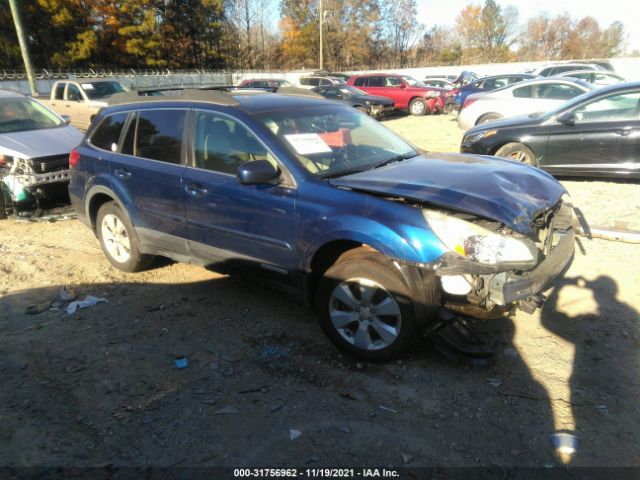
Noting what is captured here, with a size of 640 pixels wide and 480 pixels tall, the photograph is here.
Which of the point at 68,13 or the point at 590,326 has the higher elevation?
the point at 68,13

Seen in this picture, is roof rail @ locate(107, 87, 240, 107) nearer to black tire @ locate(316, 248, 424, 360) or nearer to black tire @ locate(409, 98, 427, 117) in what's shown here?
black tire @ locate(316, 248, 424, 360)

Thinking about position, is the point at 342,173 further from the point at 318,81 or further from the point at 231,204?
the point at 318,81

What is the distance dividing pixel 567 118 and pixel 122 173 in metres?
6.38

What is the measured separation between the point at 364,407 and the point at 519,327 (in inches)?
62.2

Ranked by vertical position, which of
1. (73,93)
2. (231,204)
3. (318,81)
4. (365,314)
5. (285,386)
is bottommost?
(285,386)

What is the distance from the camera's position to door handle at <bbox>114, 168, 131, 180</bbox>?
184 inches

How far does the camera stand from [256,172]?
3486 mm

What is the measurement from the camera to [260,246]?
12.5ft

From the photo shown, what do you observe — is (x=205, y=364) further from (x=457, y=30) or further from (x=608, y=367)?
(x=457, y=30)

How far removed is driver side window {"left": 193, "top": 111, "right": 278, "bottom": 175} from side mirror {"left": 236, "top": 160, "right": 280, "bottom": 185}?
16 centimetres

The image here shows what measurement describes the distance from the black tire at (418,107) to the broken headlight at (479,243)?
18193 millimetres

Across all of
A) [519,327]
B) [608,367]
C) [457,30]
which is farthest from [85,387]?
[457,30]

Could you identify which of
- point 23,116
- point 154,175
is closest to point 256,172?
point 154,175

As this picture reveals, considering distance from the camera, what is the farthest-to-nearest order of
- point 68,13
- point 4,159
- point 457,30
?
point 457,30, point 68,13, point 4,159
